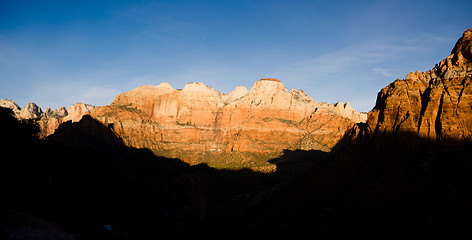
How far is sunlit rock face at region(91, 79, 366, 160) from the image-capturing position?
132 metres

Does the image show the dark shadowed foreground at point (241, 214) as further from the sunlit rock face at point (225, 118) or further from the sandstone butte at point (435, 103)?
the sunlit rock face at point (225, 118)

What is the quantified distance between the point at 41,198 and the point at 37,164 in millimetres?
6603

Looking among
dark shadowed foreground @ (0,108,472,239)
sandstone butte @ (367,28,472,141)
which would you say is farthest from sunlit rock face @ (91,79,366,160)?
dark shadowed foreground @ (0,108,472,239)

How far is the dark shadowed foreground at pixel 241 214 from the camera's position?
23.0 meters

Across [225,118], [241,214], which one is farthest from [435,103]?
[225,118]

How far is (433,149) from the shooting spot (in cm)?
3759

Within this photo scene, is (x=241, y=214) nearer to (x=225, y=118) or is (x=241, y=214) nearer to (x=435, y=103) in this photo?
(x=435, y=103)

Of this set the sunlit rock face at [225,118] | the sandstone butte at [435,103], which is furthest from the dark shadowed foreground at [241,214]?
the sunlit rock face at [225,118]

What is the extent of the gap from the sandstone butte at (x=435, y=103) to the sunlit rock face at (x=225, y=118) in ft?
224

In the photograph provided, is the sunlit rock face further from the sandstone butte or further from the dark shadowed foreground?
the dark shadowed foreground

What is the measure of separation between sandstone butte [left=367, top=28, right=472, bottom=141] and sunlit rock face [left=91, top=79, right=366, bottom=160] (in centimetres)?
6842

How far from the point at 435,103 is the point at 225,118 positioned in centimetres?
13057

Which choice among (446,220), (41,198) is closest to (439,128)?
(446,220)

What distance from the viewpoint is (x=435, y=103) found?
39.8 metres
